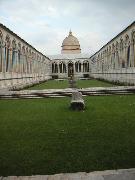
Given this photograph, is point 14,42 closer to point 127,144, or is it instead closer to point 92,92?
point 92,92

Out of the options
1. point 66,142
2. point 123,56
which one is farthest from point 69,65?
point 66,142

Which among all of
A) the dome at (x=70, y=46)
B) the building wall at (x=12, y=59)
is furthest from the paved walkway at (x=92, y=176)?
the dome at (x=70, y=46)

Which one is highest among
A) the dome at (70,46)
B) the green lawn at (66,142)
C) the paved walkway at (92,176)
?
the dome at (70,46)

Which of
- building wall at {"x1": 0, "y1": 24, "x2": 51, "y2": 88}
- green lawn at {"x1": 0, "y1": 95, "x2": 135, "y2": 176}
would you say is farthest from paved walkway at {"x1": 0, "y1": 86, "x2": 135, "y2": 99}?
building wall at {"x1": 0, "y1": 24, "x2": 51, "y2": 88}

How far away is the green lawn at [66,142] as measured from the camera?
4988mm

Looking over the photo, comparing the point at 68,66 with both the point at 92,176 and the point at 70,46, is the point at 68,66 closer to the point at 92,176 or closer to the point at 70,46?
the point at 70,46

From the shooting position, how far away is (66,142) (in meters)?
6.30

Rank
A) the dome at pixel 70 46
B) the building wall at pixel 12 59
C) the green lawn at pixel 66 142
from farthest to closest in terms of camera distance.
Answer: the dome at pixel 70 46, the building wall at pixel 12 59, the green lawn at pixel 66 142

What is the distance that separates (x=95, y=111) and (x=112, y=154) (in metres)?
4.75

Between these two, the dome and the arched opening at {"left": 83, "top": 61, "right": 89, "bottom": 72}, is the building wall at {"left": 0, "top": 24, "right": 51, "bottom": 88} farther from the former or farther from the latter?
the dome

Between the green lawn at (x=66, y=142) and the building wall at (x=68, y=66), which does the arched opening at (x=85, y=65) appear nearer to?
the building wall at (x=68, y=66)

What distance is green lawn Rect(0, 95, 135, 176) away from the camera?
16.4ft

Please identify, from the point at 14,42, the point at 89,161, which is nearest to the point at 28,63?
the point at 14,42

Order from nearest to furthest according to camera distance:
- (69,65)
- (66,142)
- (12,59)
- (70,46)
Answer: (66,142), (12,59), (69,65), (70,46)
